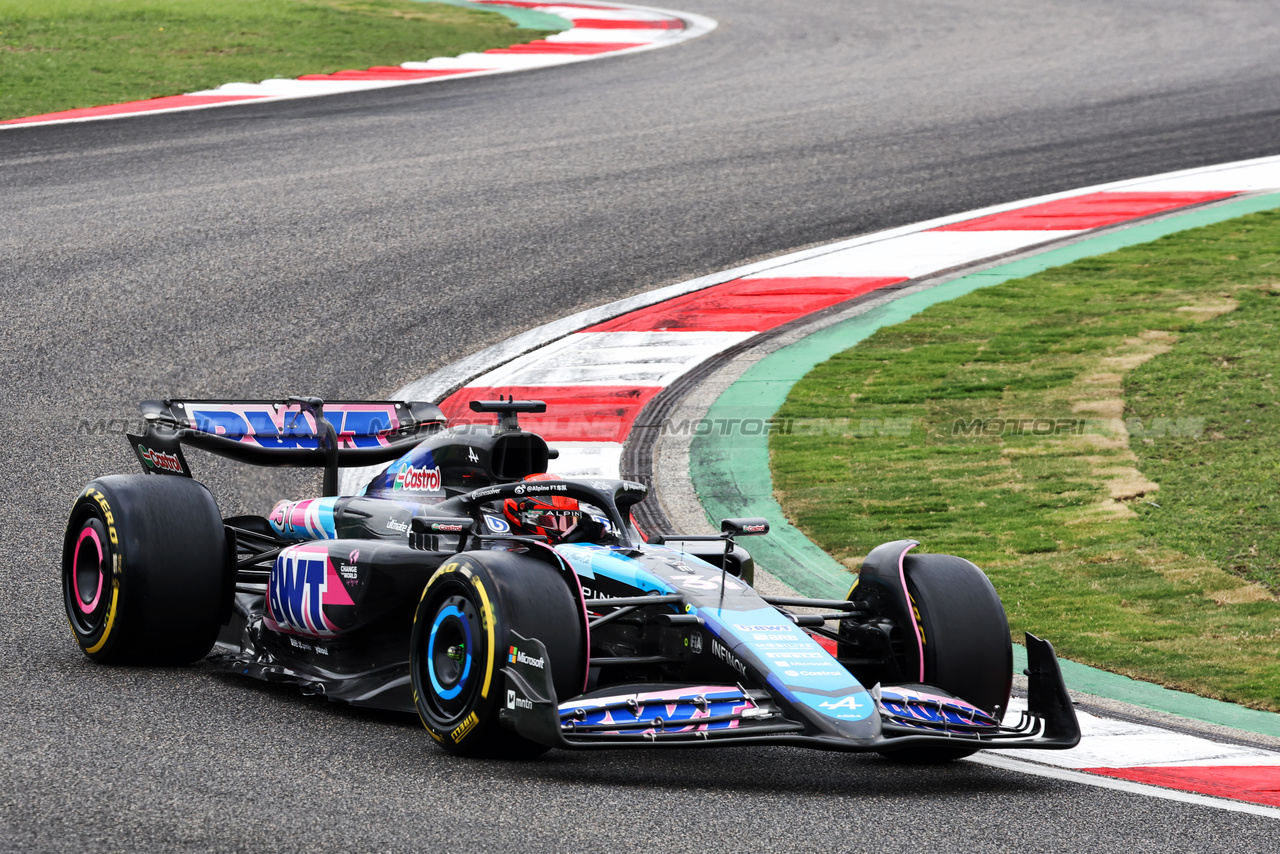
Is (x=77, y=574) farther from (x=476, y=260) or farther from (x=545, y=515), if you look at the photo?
(x=476, y=260)

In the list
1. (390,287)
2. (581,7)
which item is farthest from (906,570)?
(581,7)

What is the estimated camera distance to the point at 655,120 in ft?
60.6

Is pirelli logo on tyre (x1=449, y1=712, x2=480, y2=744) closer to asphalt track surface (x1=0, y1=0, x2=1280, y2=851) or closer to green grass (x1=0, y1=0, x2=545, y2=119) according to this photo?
asphalt track surface (x1=0, y1=0, x2=1280, y2=851)

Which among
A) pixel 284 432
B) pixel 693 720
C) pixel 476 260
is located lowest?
pixel 693 720

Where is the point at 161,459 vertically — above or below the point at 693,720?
above

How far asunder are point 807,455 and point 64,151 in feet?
31.6

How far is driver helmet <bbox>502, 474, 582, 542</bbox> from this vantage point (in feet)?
21.2

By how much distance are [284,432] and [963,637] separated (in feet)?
11.4

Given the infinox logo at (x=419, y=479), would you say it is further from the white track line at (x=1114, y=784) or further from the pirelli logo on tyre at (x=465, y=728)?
the white track line at (x=1114, y=784)

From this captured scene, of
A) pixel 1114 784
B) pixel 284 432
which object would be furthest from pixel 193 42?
pixel 1114 784

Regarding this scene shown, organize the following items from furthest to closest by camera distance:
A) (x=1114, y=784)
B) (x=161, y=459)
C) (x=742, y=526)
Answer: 1. (x=161, y=459)
2. (x=742, y=526)
3. (x=1114, y=784)

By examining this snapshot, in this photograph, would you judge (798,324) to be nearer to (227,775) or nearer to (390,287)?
(390,287)

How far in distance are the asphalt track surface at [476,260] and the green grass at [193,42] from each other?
1914mm

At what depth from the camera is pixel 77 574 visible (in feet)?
22.4
